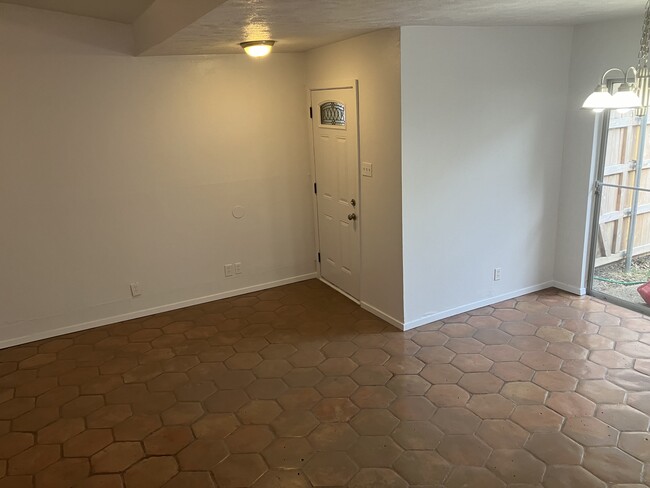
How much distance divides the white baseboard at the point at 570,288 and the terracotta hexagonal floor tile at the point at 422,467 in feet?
9.34

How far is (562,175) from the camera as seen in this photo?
16.1 feet

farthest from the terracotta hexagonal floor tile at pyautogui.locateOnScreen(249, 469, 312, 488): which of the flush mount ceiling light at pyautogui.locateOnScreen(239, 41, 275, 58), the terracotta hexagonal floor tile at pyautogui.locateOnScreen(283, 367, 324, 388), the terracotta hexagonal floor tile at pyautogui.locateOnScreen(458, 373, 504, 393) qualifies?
the flush mount ceiling light at pyautogui.locateOnScreen(239, 41, 275, 58)

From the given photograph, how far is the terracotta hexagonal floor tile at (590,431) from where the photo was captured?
2.90 m

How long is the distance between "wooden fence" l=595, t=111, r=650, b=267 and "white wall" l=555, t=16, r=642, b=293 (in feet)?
0.60

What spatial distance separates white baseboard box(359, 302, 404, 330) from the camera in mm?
4391

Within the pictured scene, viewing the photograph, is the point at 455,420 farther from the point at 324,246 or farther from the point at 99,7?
the point at 99,7

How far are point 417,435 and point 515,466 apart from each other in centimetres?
56

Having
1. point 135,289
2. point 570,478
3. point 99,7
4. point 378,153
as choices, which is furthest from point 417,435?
point 99,7

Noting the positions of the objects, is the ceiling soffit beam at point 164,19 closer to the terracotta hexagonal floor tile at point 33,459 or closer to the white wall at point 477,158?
the white wall at point 477,158

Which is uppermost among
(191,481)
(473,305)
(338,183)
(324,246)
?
(338,183)

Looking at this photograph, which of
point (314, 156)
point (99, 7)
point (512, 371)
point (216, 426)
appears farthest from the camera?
point (314, 156)

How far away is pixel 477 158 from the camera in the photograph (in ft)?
14.4

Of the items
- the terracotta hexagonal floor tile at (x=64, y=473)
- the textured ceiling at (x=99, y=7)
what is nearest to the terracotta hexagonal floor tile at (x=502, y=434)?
the terracotta hexagonal floor tile at (x=64, y=473)

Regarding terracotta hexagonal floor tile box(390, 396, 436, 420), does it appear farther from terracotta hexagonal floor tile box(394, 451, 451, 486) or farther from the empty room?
terracotta hexagonal floor tile box(394, 451, 451, 486)
